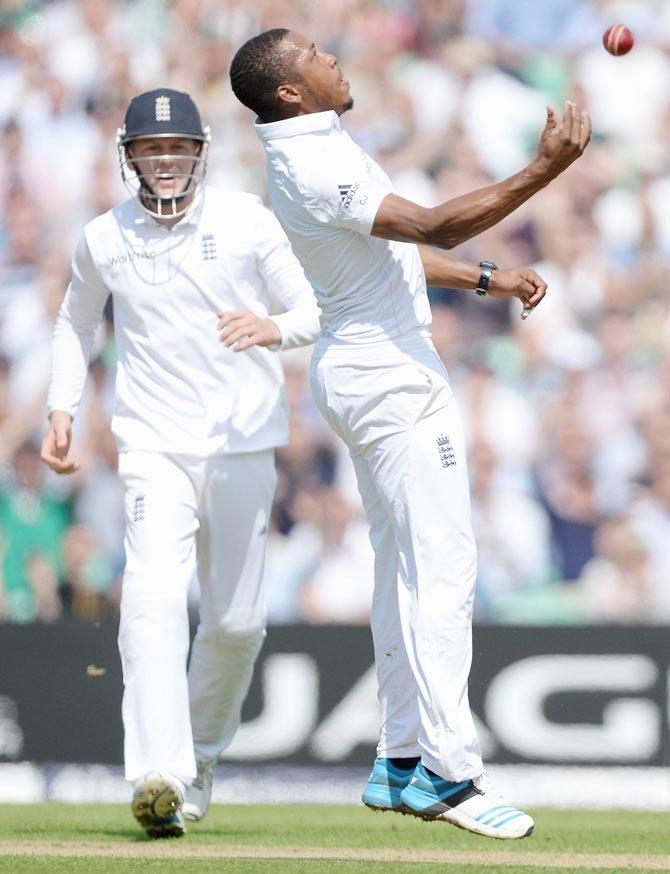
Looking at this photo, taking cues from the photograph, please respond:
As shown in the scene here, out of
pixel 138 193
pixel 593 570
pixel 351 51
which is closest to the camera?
pixel 138 193

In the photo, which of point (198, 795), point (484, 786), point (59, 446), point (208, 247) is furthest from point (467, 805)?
point (208, 247)

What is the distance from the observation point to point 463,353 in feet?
27.6

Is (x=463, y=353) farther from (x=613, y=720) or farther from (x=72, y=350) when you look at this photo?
(x=72, y=350)

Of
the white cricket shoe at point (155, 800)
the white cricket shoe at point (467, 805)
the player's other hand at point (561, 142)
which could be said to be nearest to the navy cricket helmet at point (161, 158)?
the player's other hand at point (561, 142)

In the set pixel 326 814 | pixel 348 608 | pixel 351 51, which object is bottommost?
pixel 326 814

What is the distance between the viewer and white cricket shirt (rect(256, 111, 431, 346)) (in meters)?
4.27

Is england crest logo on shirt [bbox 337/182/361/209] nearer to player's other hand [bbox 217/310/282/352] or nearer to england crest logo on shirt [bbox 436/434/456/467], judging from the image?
player's other hand [bbox 217/310/282/352]

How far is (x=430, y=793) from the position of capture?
425cm

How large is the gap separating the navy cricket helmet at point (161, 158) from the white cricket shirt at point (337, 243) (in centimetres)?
73

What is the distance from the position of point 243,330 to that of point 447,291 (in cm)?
408

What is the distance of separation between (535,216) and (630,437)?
4.55 ft

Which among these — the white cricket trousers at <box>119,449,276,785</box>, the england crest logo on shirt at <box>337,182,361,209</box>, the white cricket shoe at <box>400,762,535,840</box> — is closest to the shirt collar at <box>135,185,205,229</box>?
the white cricket trousers at <box>119,449,276,785</box>

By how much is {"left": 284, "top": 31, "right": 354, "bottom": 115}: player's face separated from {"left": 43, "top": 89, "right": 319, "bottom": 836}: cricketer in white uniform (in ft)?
2.48

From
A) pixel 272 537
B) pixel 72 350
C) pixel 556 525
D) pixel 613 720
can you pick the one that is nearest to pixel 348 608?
pixel 272 537
